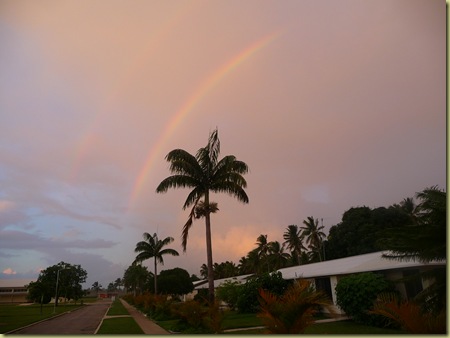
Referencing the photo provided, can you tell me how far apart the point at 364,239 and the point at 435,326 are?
134ft

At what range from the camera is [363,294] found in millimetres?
16922

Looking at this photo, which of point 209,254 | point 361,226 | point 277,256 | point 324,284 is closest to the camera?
point 209,254

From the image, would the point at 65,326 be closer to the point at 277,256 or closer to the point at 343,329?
the point at 343,329

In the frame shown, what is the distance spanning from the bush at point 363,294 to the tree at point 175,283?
44.3 meters

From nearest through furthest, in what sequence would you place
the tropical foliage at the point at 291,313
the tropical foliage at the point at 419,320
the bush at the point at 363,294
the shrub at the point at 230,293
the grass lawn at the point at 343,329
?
the tropical foliage at the point at 419,320 → the tropical foliage at the point at 291,313 → the grass lawn at the point at 343,329 → the bush at the point at 363,294 → the shrub at the point at 230,293

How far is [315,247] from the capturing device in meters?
65.1

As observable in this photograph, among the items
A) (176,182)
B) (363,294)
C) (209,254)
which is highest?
(176,182)

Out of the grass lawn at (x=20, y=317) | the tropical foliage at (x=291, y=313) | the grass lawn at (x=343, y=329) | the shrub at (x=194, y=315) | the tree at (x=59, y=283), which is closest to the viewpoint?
the tropical foliage at (x=291, y=313)

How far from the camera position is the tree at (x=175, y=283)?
58.3 metres

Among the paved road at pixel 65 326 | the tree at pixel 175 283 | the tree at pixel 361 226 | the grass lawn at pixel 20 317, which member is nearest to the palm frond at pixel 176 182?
the paved road at pixel 65 326

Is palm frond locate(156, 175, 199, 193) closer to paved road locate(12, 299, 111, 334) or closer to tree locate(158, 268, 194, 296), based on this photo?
paved road locate(12, 299, 111, 334)

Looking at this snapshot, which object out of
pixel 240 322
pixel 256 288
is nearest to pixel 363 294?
pixel 240 322

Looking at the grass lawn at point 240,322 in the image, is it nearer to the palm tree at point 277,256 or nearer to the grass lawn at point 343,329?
the grass lawn at point 343,329

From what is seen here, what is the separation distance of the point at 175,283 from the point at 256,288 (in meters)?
35.3
